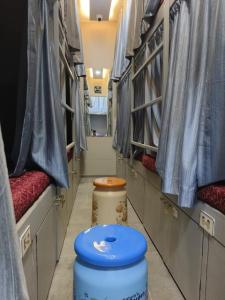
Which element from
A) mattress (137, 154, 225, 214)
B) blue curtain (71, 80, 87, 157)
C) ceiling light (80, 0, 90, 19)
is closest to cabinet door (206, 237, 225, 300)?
mattress (137, 154, 225, 214)

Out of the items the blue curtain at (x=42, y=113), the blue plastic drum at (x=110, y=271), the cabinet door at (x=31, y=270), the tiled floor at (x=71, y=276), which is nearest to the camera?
the blue plastic drum at (x=110, y=271)

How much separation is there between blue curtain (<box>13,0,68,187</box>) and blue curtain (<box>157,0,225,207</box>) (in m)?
0.62

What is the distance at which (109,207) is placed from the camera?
1507 mm

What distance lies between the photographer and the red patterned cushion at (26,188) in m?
0.77

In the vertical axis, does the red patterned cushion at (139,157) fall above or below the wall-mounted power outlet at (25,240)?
above

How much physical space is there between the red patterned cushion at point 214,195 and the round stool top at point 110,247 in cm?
33

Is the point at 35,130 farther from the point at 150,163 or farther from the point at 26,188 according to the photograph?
the point at 150,163

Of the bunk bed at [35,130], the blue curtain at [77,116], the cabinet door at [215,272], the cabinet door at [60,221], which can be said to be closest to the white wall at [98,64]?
the blue curtain at [77,116]

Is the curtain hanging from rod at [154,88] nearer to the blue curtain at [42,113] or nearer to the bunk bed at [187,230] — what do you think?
the bunk bed at [187,230]

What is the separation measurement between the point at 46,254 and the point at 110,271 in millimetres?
566

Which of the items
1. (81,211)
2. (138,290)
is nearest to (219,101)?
(138,290)

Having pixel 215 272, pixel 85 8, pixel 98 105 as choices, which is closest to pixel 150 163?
pixel 215 272

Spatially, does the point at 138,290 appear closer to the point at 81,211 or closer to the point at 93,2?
the point at 81,211

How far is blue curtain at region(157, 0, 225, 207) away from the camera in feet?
2.95
